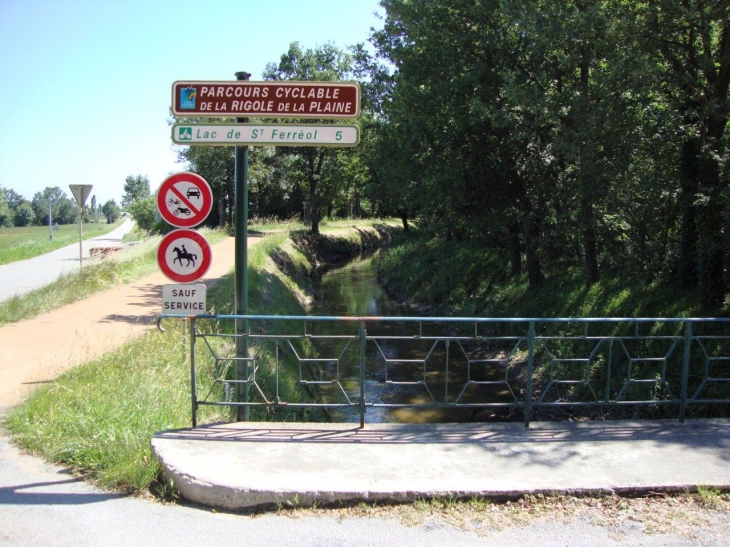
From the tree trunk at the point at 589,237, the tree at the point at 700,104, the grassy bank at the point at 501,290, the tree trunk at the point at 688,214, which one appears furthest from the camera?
the tree trunk at the point at 589,237

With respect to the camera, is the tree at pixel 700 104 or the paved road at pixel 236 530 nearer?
the paved road at pixel 236 530

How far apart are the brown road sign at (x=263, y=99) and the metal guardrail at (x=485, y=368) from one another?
2.09 metres

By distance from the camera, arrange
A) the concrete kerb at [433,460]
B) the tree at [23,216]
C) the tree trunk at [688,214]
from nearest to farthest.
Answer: the concrete kerb at [433,460]
the tree trunk at [688,214]
the tree at [23,216]

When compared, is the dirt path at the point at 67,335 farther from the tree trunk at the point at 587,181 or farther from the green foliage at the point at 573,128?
the tree trunk at the point at 587,181

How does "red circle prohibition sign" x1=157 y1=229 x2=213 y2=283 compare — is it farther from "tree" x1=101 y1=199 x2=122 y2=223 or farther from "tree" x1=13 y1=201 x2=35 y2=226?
"tree" x1=101 y1=199 x2=122 y2=223

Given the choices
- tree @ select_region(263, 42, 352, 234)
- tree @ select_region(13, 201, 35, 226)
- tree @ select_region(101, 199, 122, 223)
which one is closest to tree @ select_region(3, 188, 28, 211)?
tree @ select_region(13, 201, 35, 226)

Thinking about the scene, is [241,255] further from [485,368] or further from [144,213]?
[144,213]

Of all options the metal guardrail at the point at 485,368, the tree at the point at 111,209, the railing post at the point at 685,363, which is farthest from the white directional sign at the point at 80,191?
the tree at the point at 111,209

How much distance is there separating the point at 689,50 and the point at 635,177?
2.32 m

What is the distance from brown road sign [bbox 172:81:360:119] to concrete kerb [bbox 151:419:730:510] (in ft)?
10.0

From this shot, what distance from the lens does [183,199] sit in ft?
18.4

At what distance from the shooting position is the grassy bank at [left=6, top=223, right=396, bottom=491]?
16.0 feet

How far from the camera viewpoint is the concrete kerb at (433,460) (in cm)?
433

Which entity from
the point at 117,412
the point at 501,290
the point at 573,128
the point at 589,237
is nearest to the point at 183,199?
the point at 117,412
